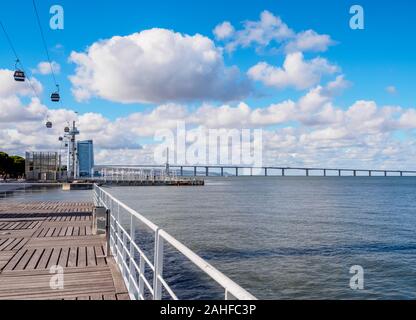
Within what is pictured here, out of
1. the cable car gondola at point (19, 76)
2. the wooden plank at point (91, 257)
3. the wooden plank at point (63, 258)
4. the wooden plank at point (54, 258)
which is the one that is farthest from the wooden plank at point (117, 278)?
the cable car gondola at point (19, 76)

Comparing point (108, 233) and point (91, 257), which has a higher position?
point (108, 233)

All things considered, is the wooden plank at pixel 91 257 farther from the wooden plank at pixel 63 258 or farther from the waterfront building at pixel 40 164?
the waterfront building at pixel 40 164

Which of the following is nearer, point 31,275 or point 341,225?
point 31,275

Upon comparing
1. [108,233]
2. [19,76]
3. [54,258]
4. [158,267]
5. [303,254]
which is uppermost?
[19,76]

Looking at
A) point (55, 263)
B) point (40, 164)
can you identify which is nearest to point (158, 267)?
point (55, 263)

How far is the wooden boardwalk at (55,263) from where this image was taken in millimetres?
6777

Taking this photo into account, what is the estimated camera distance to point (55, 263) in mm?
8867

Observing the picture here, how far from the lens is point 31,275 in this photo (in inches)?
311

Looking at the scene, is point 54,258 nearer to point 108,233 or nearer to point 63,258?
point 63,258

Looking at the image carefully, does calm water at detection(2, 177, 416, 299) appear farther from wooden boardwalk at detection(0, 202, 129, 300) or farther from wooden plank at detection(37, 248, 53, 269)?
wooden plank at detection(37, 248, 53, 269)

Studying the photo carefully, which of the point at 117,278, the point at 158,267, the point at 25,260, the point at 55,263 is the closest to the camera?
the point at 158,267

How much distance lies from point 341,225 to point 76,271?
91.2 feet
